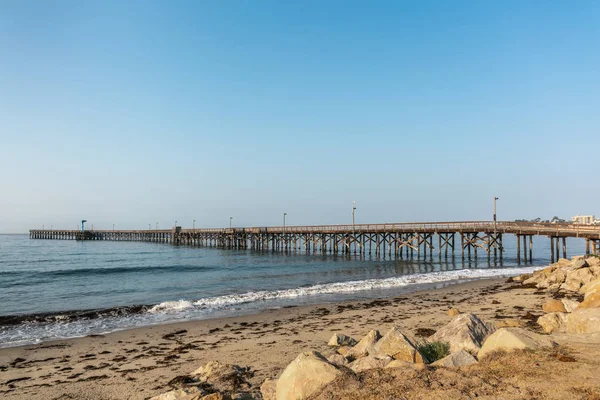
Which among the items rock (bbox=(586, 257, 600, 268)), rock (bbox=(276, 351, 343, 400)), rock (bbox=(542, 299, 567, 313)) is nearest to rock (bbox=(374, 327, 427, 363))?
rock (bbox=(276, 351, 343, 400))

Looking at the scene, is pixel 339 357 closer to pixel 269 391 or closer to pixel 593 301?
pixel 269 391

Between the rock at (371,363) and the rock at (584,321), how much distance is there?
12.2ft

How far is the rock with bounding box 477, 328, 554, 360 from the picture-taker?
550 centimetres

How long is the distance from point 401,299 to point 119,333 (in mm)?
12199

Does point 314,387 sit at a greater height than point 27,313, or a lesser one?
greater

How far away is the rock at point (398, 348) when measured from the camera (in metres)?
6.06

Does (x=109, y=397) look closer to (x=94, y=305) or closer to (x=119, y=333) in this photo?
(x=119, y=333)

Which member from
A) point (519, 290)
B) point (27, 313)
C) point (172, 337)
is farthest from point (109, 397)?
point (519, 290)

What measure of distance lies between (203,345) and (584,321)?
915cm

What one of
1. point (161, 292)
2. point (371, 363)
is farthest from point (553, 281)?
point (161, 292)

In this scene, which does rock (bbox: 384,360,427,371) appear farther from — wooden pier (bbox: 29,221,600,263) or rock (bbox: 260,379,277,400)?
wooden pier (bbox: 29,221,600,263)

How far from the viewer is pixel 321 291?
21250 mm

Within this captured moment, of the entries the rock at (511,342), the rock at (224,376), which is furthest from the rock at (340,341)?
the rock at (511,342)

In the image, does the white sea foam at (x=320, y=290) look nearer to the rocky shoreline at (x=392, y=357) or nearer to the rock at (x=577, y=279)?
the rock at (x=577, y=279)
